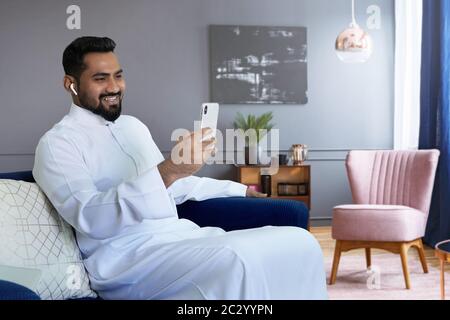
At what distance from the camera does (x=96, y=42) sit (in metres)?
1.74

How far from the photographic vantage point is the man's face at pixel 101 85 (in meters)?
1.74

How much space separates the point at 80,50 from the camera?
1738 mm

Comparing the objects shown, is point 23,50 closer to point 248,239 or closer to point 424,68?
point 424,68

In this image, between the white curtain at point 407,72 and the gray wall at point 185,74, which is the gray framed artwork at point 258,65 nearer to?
the gray wall at point 185,74

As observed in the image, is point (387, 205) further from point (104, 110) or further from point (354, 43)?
point (104, 110)

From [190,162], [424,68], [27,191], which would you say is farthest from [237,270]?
[424,68]

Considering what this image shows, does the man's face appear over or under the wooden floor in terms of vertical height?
over

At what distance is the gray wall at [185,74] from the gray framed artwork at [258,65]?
77 millimetres

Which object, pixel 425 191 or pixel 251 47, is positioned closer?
pixel 425 191

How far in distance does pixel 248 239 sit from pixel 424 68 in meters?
3.41

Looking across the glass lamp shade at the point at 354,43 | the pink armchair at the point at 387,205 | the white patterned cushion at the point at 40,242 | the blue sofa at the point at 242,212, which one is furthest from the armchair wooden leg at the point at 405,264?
the white patterned cushion at the point at 40,242

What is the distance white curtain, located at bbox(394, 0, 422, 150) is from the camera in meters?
4.86

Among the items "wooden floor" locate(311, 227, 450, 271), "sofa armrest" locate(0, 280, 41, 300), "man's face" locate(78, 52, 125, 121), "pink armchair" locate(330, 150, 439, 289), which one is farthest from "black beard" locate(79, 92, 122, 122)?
"wooden floor" locate(311, 227, 450, 271)

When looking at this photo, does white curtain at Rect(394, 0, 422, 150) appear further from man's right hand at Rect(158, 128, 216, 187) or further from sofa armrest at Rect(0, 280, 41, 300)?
sofa armrest at Rect(0, 280, 41, 300)
